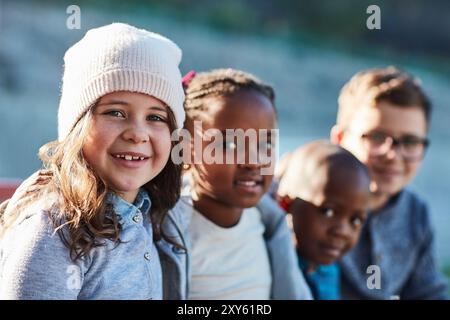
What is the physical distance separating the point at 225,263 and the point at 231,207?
133 mm

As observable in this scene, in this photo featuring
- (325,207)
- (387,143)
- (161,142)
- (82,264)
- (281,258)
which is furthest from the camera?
(387,143)

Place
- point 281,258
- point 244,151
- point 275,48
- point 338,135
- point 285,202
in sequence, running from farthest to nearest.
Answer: point 275,48 → point 338,135 → point 285,202 → point 281,258 → point 244,151

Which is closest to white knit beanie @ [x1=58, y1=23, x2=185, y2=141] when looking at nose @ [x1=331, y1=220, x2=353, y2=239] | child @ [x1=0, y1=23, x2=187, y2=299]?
child @ [x1=0, y1=23, x2=187, y2=299]

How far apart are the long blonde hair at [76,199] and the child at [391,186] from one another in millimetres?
1002

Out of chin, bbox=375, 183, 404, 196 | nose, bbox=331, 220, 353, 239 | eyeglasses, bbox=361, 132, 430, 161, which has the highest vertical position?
eyeglasses, bbox=361, 132, 430, 161

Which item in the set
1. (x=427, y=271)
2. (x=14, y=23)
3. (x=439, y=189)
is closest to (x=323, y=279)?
(x=427, y=271)

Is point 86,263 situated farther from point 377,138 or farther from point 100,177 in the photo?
point 377,138

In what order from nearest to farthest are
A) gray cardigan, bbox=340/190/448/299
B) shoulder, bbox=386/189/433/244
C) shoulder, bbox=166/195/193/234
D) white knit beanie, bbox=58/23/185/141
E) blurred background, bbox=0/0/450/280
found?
white knit beanie, bbox=58/23/185/141
shoulder, bbox=166/195/193/234
gray cardigan, bbox=340/190/448/299
shoulder, bbox=386/189/433/244
blurred background, bbox=0/0/450/280

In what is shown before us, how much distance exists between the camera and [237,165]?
1793 mm

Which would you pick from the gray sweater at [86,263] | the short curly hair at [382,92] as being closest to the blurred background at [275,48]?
the short curly hair at [382,92]

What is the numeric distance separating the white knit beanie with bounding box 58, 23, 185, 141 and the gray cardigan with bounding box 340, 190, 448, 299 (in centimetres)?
97

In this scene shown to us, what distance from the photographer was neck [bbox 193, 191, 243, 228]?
A: 1861mm

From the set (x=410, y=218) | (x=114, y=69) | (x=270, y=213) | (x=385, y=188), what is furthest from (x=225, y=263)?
(x=410, y=218)

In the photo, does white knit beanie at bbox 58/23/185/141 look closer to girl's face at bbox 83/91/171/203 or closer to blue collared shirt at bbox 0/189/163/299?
girl's face at bbox 83/91/171/203
